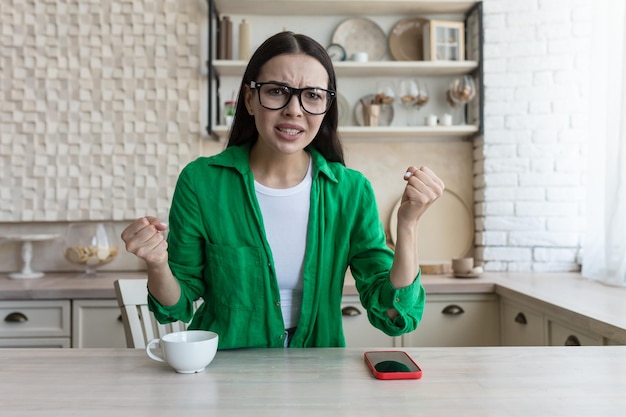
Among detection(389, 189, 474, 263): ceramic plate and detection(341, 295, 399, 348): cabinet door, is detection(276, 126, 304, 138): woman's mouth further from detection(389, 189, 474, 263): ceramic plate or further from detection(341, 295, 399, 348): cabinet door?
detection(389, 189, 474, 263): ceramic plate

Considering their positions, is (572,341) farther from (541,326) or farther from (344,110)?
(344,110)

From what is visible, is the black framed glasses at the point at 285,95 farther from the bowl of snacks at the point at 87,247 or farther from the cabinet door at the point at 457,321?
the bowl of snacks at the point at 87,247

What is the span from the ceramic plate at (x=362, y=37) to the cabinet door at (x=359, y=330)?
1.35 m

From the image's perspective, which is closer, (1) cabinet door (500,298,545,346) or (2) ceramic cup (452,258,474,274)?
(1) cabinet door (500,298,545,346)

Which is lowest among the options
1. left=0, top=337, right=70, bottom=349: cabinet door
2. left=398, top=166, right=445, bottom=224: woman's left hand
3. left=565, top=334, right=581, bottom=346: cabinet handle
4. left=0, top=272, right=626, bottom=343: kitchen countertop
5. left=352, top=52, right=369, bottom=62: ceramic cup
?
left=0, top=337, right=70, bottom=349: cabinet door

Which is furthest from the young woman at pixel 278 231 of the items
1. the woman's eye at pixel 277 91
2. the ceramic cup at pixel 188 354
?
the ceramic cup at pixel 188 354

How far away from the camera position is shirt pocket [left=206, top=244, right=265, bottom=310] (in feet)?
4.75

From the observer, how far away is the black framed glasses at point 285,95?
1370mm

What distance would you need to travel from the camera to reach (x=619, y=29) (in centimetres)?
237

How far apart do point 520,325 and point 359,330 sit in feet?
2.18

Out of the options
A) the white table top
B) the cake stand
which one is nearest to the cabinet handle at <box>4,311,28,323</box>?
the cake stand

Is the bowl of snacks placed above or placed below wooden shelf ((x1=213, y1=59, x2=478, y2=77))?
below

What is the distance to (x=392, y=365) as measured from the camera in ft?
3.45

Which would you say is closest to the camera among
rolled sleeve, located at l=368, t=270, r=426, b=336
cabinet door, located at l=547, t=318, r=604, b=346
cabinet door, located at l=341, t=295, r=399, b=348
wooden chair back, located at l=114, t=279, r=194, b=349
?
rolled sleeve, located at l=368, t=270, r=426, b=336
